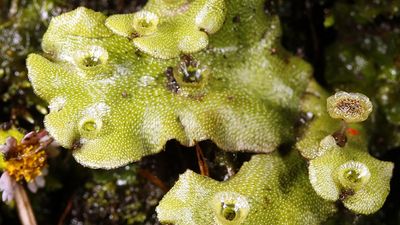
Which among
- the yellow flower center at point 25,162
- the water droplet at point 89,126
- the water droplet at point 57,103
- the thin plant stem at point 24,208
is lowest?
the thin plant stem at point 24,208

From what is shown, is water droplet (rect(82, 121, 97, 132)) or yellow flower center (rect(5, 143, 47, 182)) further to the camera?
yellow flower center (rect(5, 143, 47, 182))

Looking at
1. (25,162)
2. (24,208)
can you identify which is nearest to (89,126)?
(25,162)

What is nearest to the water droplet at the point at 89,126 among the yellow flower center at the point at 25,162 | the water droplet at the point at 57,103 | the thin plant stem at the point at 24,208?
the water droplet at the point at 57,103

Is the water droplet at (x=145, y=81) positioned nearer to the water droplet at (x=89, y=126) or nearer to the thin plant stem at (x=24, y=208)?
the water droplet at (x=89, y=126)

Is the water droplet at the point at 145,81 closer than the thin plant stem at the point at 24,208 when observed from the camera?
Yes

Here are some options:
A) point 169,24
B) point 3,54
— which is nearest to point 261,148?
point 169,24

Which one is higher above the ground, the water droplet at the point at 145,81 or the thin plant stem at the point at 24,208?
the water droplet at the point at 145,81

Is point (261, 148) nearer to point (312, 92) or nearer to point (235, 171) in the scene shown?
point (235, 171)

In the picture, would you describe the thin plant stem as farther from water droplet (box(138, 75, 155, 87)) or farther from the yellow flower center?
water droplet (box(138, 75, 155, 87))

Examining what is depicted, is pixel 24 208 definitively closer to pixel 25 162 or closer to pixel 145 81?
pixel 25 162

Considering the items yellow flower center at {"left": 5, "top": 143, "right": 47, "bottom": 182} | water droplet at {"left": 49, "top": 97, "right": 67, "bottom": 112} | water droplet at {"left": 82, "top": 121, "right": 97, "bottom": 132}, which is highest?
water droplet at {"left": 49, "top": 97, "right": 67, "bottom": 112}

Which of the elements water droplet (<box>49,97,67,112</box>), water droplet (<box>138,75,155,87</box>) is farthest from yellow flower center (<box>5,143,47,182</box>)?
water droplet (<box>138,75,155,87</box>)
